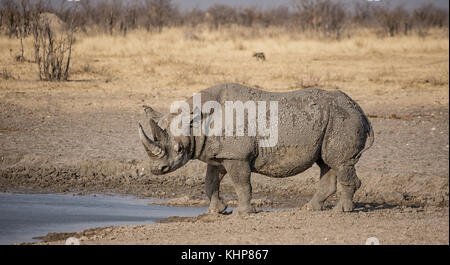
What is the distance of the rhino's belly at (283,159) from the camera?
7.92 m

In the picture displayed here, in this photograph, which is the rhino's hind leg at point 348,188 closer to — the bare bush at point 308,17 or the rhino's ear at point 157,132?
the rhino's ear at point 157,132

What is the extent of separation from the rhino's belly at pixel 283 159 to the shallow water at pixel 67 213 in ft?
3.88

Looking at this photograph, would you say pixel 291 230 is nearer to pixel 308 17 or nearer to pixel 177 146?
pixel 177 146

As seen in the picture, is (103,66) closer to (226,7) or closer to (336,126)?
(336,126)

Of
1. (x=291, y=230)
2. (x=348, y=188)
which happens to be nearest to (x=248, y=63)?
(x=348, y=188)

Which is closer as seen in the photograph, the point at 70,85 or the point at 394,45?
the point at 70,85

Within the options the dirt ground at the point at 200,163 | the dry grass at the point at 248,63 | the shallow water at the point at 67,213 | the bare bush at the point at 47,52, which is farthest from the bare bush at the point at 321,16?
the shallow water at the point at 67,213

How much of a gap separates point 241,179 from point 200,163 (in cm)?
290

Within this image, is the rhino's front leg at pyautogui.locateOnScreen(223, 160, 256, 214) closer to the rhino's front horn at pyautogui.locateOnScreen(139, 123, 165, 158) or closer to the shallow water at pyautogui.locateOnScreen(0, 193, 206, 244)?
the rhino's front horn at pyautogui.locateOnScreen(139, 123, 165, 158)

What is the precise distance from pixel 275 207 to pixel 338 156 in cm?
148

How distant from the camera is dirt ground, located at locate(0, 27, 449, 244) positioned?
7113 mm

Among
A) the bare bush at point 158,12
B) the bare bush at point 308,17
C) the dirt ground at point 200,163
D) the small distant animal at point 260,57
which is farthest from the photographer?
the bare bush at point 158,12
